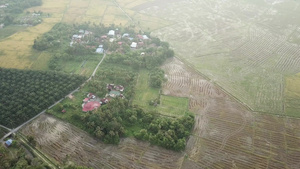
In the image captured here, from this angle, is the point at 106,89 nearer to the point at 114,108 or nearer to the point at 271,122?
the point at 114,108

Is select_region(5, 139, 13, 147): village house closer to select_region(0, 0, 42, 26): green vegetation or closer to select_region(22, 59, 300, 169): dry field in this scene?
select_region(22, 59, 300, 169): dry field

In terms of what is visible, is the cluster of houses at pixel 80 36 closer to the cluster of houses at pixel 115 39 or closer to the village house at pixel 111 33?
the cluster of houses at pixel 115 39

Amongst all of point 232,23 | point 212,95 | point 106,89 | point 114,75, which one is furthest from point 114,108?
point 232,23

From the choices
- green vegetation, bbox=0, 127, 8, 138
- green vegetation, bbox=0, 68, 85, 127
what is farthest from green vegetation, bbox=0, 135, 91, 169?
green vegetation, bbox=0, 68, 85, 127

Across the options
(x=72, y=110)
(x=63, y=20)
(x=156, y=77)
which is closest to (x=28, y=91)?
(x=72, y=110)

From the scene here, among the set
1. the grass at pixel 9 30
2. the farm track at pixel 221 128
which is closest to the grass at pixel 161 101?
the farm track at pixel 221 128

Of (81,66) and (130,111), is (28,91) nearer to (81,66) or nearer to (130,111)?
(81,66)
